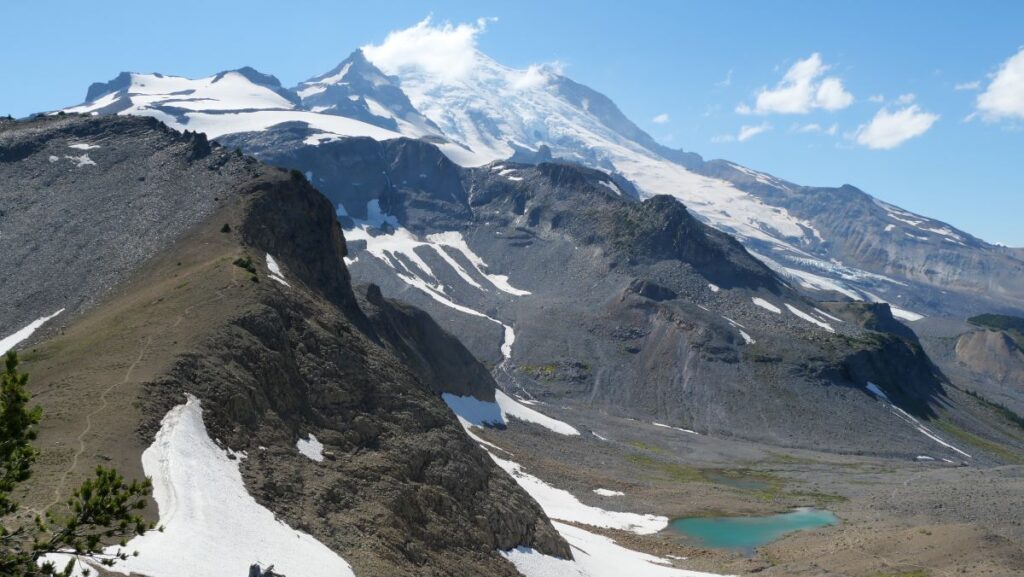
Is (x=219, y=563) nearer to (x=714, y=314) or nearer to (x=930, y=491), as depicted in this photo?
(x=930, y=491)

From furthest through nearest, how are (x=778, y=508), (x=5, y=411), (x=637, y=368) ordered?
(x=637, y=368)
(x=778, y=508)
(x=5, y=411)

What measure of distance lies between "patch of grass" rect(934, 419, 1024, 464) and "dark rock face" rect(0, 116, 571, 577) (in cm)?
10808

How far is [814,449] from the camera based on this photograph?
148625 mm

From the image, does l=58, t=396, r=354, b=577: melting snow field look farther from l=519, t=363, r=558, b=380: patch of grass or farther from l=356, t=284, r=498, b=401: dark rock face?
l=519, t=363, r=558, b=380: patch of grass

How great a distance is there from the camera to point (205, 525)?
3369 centimetres

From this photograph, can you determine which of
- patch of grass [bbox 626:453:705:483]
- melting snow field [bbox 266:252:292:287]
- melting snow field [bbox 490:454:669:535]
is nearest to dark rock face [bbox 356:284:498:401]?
→ melting snow field [bbox 490:454:669:535]

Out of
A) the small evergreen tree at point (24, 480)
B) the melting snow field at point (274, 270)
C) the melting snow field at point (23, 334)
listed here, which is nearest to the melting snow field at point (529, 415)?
the melting snow field at point (274, 270)

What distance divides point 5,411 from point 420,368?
3604 inches

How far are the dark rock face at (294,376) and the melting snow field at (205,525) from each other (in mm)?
1068

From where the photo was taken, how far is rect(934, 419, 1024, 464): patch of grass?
155 metres

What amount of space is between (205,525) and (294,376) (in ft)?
61.0

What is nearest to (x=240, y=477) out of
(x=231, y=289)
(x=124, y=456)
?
(x=124, y=456)

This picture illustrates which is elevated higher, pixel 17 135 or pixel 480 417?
pixel 17 135

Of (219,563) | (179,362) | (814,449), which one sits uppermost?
(179,362)
